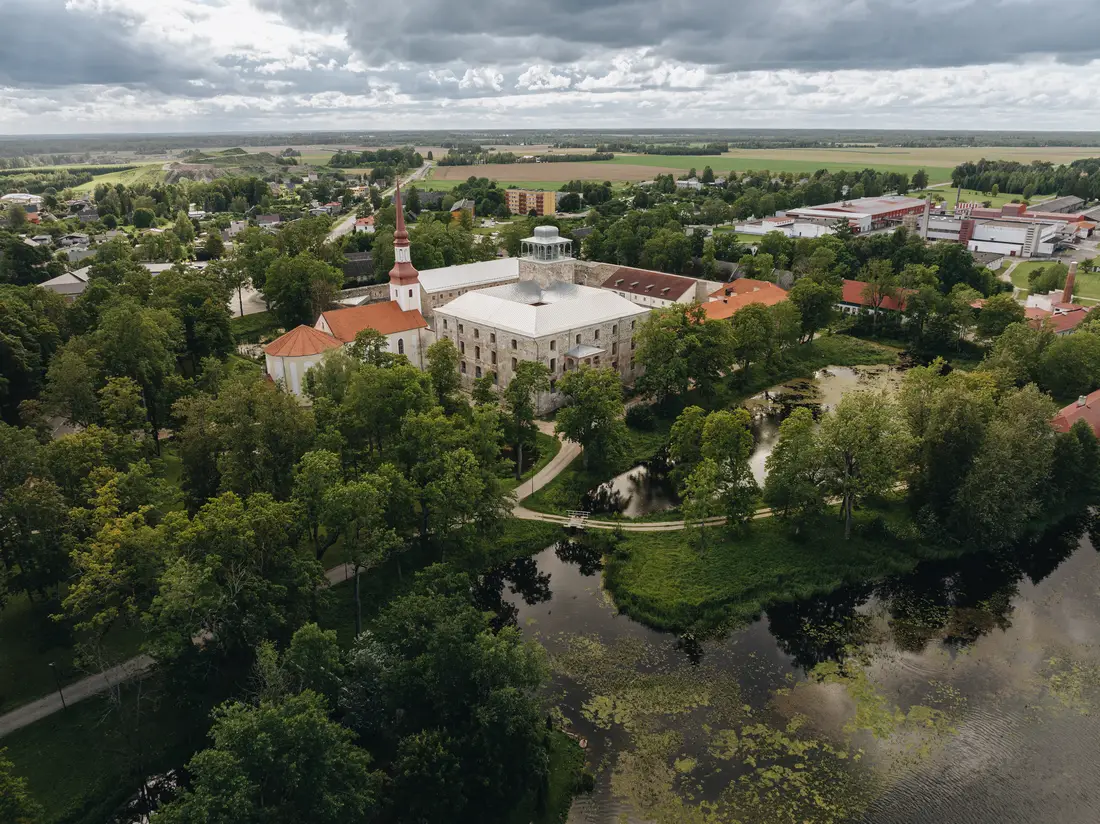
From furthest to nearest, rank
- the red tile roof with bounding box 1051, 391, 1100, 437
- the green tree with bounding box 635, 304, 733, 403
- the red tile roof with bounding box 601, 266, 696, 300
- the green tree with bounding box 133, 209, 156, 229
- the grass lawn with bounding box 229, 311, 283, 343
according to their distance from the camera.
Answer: the green tree with bounding box 133, 209, 156, 229, the red tile roof with bounding box 601, 266, 696, 300, the grass lawn with bounding box 229, 311, 283, 343, the green tree with bounding box 635, 304, 733, 403, the red tile roof with bounding box 1051, 391, 1100, 437

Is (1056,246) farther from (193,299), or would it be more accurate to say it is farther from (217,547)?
(217,547)

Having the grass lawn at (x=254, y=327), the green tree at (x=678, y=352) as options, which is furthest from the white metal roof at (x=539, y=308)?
the grass lawn at (x=254, y=327)

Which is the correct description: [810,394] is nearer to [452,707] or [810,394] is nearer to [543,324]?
[543,324]

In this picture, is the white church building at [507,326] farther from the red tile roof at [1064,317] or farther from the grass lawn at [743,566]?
the red tile roof at [1064,317]

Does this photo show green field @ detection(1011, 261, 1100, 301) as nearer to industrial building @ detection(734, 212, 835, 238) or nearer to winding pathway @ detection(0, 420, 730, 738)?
industrial building @ detection(734, 212, 835, 238)

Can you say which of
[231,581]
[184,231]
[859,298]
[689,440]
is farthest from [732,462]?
[184,231]

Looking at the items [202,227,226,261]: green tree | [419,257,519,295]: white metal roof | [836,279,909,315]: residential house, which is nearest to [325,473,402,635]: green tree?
[419,257,519,295]: white metal roof
